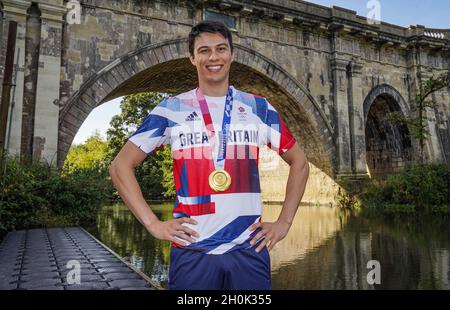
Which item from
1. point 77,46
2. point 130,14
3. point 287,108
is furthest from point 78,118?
point 287,108

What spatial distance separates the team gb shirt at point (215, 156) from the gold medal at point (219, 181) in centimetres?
2

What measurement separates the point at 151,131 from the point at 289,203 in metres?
0.67

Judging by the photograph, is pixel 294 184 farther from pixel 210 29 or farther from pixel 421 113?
pixel 421 113

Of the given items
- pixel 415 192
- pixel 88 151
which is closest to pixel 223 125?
pixel 415 192

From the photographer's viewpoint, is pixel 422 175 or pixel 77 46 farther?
pixel 422 175

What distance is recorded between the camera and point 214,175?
1.46 meters

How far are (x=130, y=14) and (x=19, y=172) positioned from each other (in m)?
6.48

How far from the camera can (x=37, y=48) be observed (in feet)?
34.3

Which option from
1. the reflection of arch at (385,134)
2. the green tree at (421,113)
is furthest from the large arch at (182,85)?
the reflection of arch at (385,134)

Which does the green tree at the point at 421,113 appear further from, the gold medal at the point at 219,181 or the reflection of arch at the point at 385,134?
the gold medal at the point at 219,181

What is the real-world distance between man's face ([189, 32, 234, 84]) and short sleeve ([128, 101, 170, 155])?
24cm

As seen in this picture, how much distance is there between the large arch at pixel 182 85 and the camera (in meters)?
11.0

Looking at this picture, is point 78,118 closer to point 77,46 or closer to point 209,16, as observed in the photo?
point 77,46
